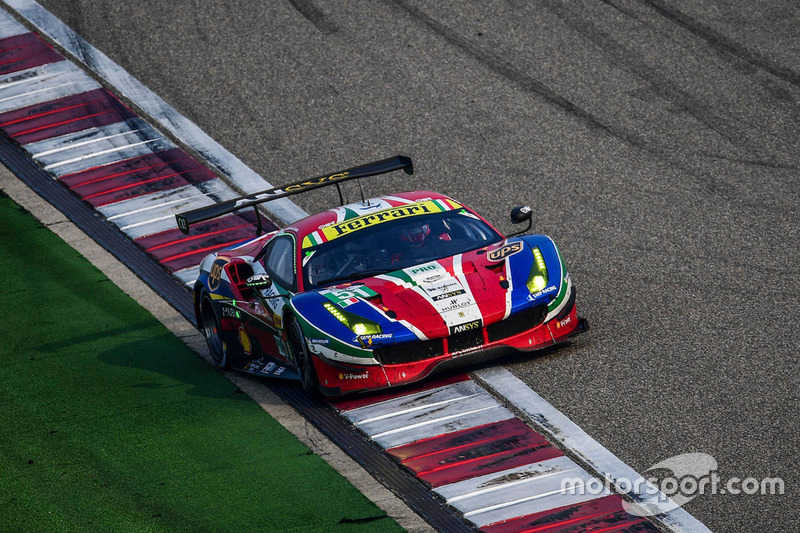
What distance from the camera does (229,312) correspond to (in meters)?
10.6

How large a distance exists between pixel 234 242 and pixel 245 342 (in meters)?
3.40

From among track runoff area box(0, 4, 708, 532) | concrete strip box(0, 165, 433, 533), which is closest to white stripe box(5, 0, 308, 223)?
track runoff area box(0, 4, 708, 532)

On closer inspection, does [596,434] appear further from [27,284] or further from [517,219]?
[27,284]

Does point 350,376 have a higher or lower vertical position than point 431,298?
lower

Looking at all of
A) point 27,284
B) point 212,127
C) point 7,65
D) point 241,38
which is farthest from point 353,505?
point 7,65

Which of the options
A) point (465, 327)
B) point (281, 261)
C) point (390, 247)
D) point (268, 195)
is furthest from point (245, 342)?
point (465, 327)

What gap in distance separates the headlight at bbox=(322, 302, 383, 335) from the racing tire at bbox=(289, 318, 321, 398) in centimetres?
38

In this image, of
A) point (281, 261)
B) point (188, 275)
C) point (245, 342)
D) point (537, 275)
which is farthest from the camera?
A: point (188, 275)

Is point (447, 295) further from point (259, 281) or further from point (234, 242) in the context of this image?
point (234, 242)

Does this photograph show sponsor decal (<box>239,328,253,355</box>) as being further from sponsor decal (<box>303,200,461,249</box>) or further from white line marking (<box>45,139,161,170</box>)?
white line marking (<box>45,139,161,170</box>)

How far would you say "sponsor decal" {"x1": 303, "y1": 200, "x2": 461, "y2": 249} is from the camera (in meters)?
10.0

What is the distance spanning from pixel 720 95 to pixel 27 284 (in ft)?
30.1

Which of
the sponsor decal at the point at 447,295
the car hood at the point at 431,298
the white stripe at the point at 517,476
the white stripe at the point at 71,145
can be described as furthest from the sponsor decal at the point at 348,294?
the white stripe at the point at 71,145

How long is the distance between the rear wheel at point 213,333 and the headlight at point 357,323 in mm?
2025
